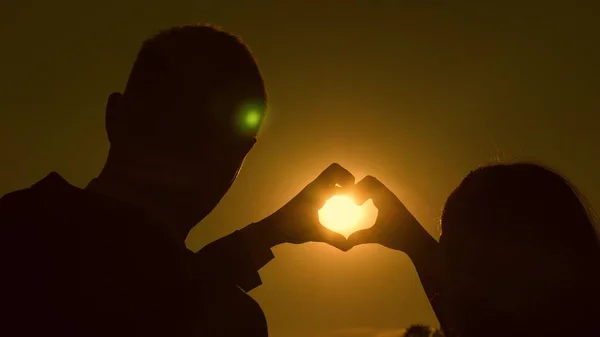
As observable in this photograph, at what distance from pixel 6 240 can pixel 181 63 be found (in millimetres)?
1040

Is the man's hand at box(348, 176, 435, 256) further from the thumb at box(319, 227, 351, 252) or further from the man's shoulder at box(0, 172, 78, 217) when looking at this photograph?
the man's shoulder at box(0, 172, 78, 217)

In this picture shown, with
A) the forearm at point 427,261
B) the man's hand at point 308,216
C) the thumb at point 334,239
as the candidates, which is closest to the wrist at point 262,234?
the man's hand at point 308,216

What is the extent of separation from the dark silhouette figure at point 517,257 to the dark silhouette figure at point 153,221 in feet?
3.74

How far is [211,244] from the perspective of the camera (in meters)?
2.94

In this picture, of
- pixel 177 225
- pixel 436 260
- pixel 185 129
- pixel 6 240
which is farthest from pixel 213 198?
pixel 436 260

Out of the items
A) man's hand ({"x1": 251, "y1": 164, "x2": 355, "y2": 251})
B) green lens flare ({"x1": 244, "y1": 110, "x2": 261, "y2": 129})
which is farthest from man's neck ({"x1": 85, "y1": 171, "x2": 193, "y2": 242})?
man's hand ({"x1": 251, "y1": 164, "x2": 355, "y2": 251})

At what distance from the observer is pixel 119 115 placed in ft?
6.84

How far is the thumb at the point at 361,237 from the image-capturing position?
4225 mm

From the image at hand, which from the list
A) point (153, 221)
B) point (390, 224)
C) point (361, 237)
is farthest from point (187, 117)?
point (361, 237)

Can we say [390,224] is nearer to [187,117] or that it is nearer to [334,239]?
[334,239]

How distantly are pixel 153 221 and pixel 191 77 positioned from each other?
738 mm

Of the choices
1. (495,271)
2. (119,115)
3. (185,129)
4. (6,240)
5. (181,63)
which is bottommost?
(495,271)

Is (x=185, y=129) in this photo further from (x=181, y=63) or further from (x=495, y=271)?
(x=495, y=271)

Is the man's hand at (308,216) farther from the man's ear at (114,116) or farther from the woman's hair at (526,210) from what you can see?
the man's ear at (114,116)
